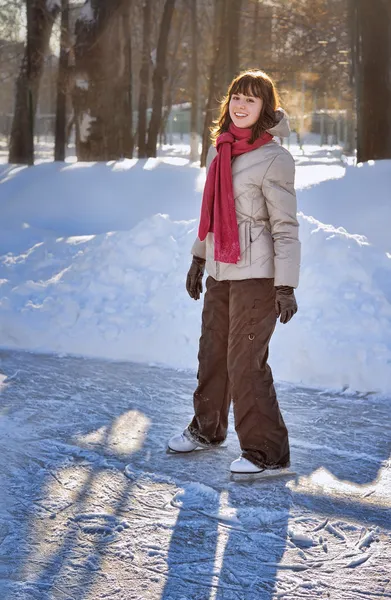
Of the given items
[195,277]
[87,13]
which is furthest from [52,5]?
[195,277]

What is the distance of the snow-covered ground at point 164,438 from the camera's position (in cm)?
337

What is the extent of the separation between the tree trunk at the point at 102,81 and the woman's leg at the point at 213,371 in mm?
13747

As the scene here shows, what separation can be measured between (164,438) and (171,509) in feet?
3.52

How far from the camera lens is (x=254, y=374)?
14.4 ft

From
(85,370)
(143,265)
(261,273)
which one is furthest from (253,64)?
(261,273)

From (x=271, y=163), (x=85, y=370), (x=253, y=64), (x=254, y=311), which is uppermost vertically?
(x=253, y=64)

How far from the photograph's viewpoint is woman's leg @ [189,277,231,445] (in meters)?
4.54

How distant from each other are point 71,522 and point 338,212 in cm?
946

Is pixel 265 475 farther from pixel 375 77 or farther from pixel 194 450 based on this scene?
pixel 375 77

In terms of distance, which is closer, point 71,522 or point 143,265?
point 71,522

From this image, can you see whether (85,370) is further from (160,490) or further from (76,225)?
(76,225)

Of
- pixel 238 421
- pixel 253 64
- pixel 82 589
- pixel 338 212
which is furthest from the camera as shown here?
pixel 253 64

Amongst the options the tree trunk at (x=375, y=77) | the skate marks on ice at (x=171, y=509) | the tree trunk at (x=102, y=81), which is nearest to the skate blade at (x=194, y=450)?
the skate marks on ice at (x=171, y=509)

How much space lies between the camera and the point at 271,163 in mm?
4211
